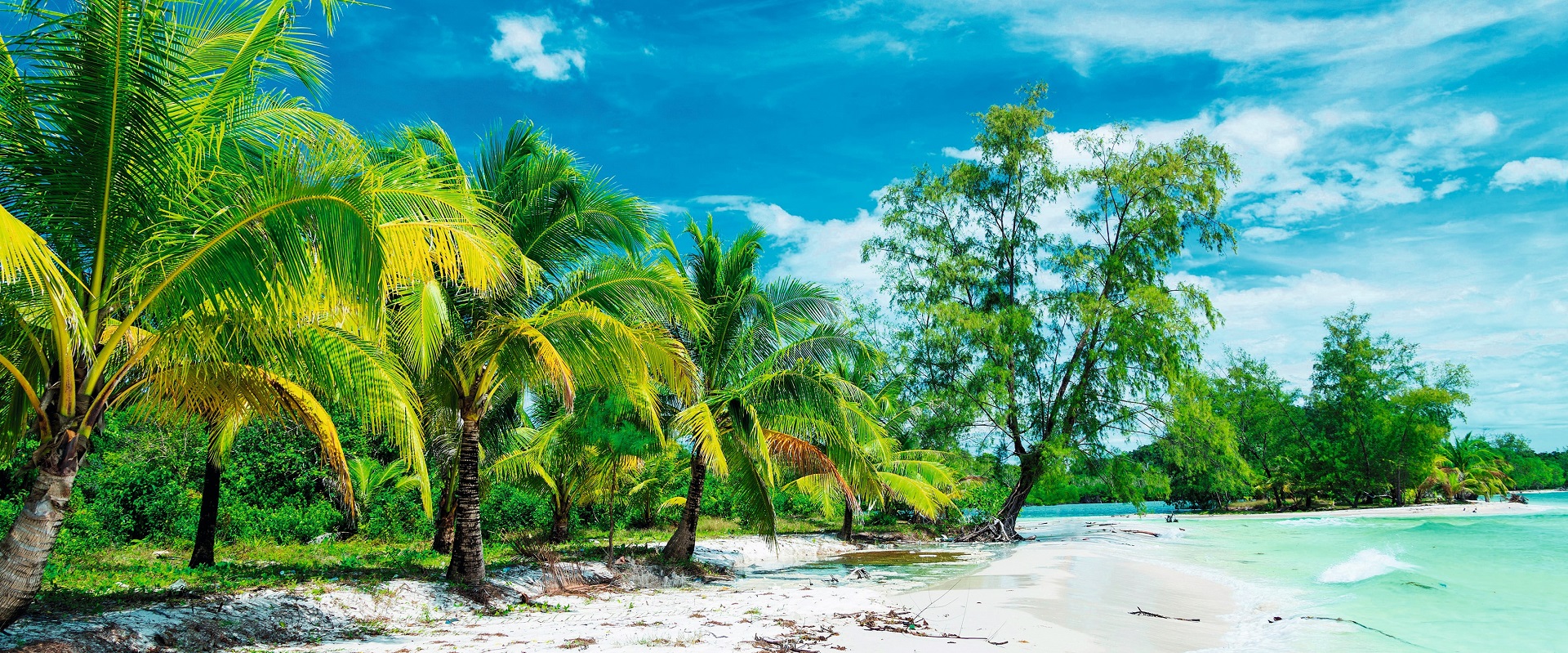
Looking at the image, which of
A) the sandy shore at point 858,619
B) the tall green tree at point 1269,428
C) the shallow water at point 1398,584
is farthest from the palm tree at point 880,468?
the tall green tree at point 1269,428

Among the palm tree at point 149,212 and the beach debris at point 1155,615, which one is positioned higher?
the palm tree at point 149,212

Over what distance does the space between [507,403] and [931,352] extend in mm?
12785

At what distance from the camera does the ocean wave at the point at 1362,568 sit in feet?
43.0

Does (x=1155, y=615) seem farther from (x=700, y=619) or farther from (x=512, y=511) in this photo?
(x=512, y=511)

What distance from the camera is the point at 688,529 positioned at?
1352 centimetres

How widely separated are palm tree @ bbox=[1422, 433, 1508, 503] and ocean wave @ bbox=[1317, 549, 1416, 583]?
3900cm

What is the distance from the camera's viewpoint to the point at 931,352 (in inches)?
862

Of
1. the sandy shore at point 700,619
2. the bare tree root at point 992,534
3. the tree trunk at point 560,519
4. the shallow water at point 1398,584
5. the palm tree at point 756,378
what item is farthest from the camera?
the bare tree root at point 992,534

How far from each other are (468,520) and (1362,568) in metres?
16.0

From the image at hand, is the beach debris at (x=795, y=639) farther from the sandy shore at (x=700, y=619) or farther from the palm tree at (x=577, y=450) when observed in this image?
the palm tree at (x=577, y=450)

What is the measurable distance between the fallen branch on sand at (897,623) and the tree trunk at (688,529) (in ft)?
17.5

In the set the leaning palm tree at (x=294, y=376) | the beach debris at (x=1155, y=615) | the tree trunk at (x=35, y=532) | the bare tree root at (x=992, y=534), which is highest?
the leaning palm tree at (x=294, y=376)

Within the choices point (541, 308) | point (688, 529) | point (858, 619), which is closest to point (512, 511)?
point (688, 529)

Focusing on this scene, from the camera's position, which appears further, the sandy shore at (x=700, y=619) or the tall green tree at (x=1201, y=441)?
the tall green tree at (x=1201, y=441)
